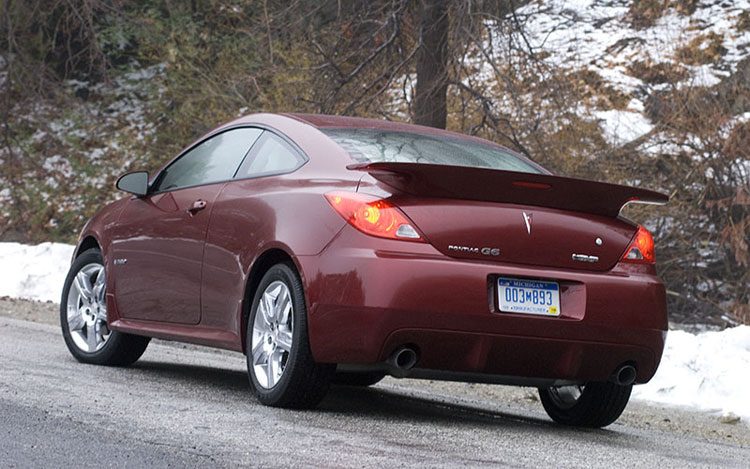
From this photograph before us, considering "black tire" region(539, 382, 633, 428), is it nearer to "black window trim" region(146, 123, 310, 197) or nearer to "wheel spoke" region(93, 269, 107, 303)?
"black window trim" region(146, 123, 310, 197)

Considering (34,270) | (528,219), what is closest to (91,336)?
(528,219)

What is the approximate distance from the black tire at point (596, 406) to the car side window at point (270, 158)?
195cm

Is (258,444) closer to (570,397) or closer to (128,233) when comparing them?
(570,397)

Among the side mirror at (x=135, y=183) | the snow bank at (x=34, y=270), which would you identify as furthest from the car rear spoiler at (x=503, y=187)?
the snow bank at (x=34, y=270)

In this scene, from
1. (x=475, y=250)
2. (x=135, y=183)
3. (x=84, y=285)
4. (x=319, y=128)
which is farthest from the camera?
(x=84, y=285)

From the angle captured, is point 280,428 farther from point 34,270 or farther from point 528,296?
point 34,270

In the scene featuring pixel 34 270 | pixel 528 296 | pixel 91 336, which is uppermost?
pixel 528 296

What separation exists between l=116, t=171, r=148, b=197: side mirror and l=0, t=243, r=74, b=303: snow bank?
687 centimetres

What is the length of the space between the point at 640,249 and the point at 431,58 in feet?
31.5

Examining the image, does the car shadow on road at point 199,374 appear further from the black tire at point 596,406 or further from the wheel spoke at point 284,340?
Answer: the black tire at point 596,406

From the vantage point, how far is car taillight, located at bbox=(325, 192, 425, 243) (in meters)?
5.72

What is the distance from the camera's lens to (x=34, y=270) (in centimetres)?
1510

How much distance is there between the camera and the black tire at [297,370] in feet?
19.3

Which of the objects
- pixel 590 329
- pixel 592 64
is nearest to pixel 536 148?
pixel 592 64
